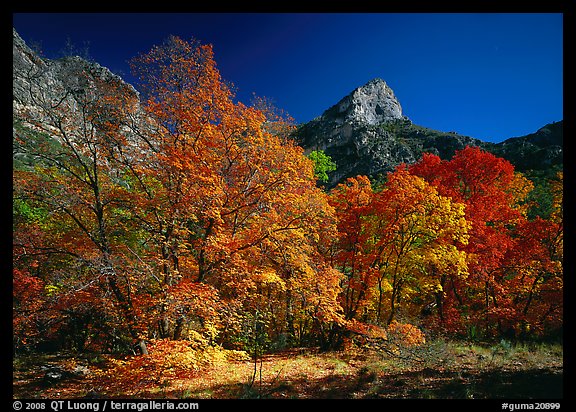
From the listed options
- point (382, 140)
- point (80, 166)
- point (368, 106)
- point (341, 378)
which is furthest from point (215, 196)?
point (368, 106)

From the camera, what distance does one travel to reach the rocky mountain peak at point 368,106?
118 m

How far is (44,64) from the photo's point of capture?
8.41 metres

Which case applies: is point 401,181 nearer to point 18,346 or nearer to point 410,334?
point 410,334

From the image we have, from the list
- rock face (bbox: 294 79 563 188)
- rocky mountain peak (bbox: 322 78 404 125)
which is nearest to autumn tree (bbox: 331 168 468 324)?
rock face (bbox: 294 79 563 188)

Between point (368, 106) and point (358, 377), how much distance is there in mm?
130775

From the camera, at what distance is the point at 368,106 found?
127312 millimetres

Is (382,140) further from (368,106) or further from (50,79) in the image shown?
(50,79)

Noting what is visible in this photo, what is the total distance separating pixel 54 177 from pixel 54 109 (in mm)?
2159

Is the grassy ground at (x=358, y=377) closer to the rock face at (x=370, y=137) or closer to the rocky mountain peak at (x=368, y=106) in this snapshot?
the rock face at (x=370, y=137)

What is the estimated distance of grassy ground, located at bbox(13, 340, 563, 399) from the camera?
325 inches

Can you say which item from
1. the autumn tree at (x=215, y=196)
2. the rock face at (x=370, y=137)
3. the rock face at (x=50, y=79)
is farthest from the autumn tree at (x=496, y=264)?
the rock face at (x=370, y=137)

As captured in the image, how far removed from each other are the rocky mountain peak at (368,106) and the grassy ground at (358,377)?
104 meters

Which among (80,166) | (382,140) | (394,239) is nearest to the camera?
(80,166)
